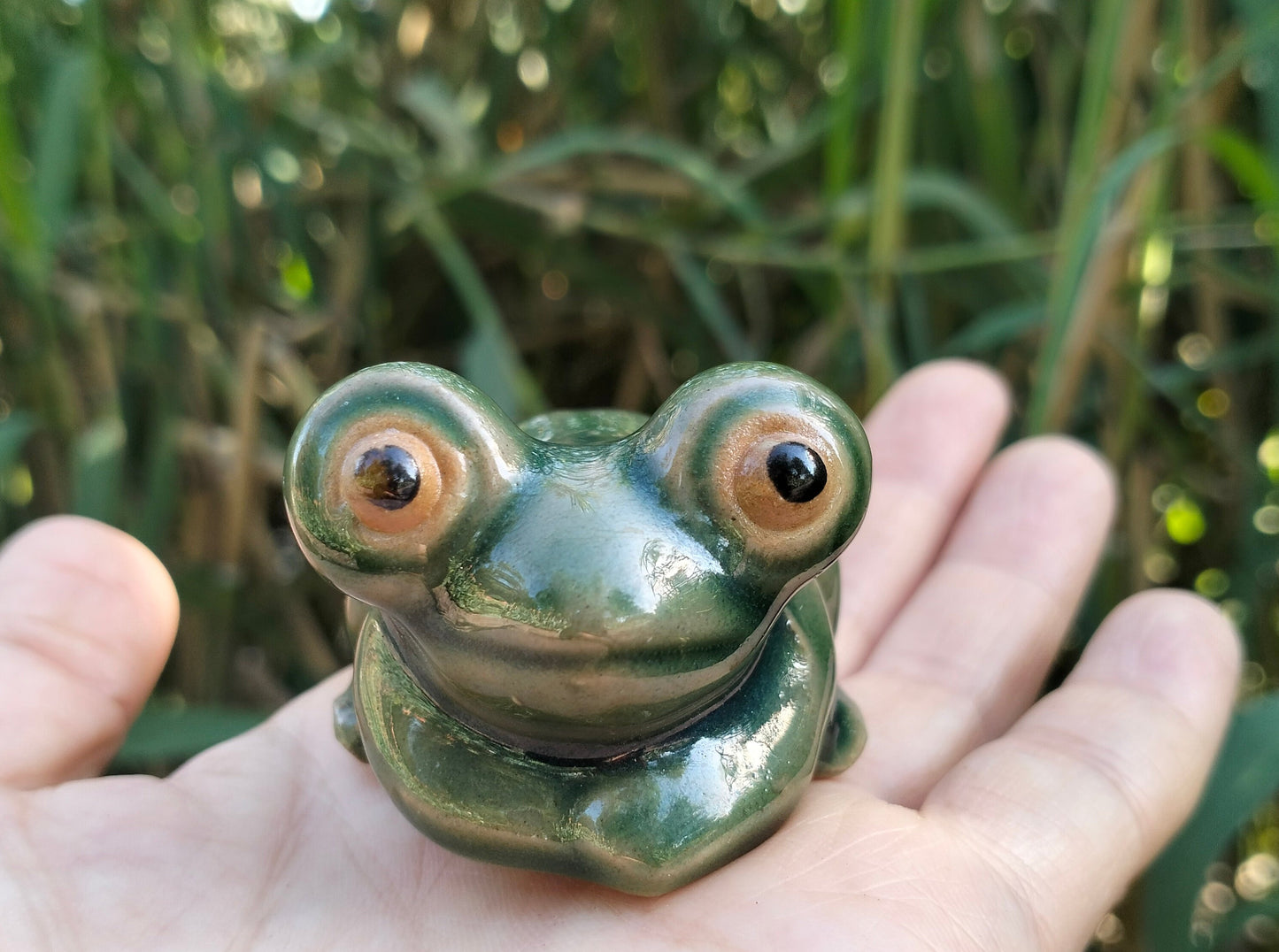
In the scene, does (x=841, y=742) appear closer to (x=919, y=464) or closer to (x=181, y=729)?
(x=919, y=464)

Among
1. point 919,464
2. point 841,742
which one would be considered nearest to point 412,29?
point 919,464

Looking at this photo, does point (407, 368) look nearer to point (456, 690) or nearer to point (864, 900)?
point (456, 690)

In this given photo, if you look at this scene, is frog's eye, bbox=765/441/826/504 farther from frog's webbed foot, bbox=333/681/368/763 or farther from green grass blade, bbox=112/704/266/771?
green grass blade, bbox=112/704/266/771

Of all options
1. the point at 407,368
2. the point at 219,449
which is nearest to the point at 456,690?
the point at 407,368

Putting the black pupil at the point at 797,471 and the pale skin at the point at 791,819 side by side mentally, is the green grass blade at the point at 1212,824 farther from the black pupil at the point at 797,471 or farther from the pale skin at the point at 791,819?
the black pupil at the point at 797,471

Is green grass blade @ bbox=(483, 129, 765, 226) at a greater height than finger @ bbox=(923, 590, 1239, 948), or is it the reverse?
green grass blade @ bbox=(483, 129, 765, 226)

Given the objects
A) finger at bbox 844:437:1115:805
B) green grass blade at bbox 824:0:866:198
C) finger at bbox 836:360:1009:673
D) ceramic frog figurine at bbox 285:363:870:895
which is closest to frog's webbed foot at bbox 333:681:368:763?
ceramic frog figurine at bbox 285:363:870:895
